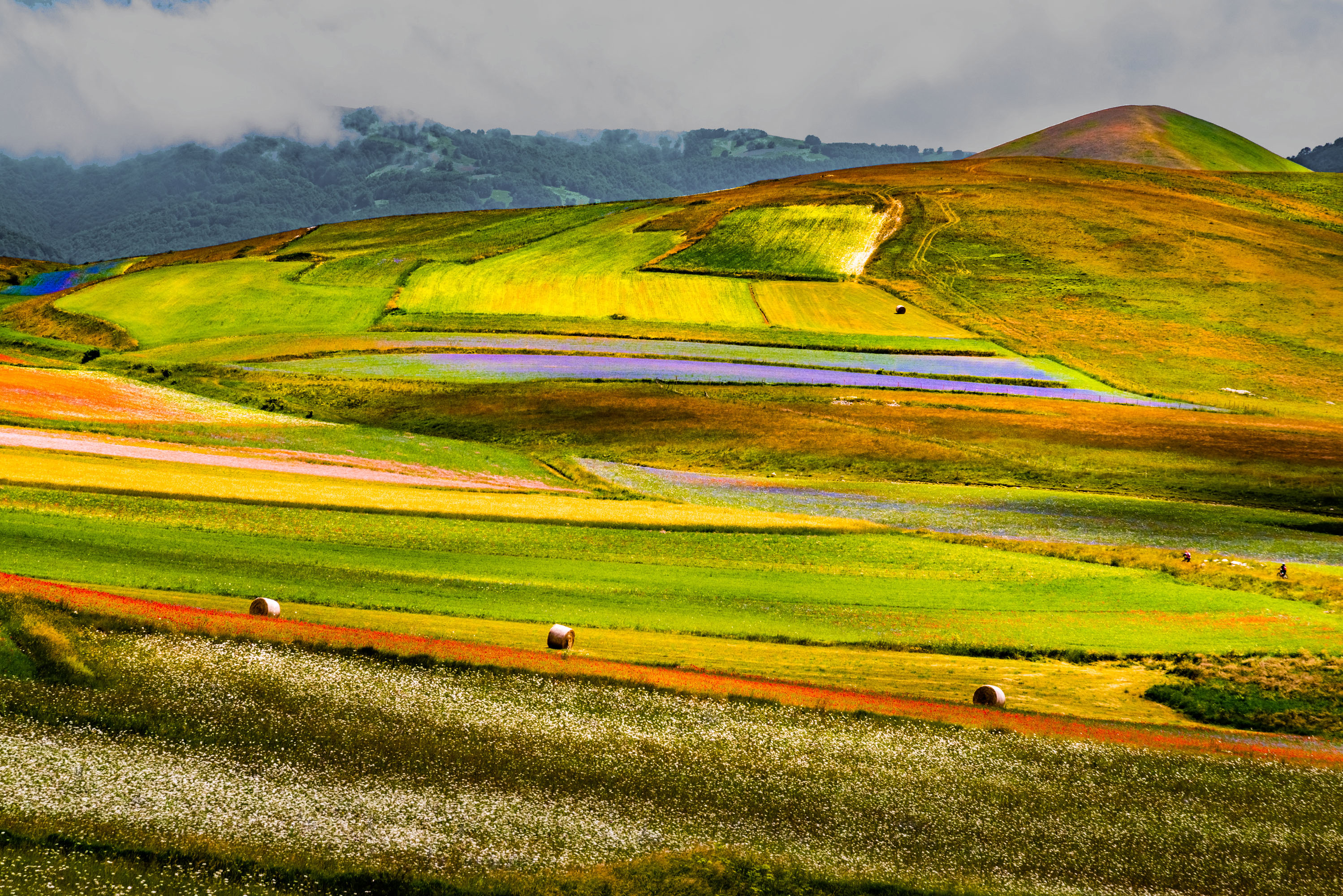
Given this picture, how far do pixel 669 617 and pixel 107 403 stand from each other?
53.0 m

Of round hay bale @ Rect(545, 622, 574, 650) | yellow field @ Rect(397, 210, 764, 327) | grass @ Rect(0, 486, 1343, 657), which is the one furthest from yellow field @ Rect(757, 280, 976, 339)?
round hay bale @ Rect(545, 622, 574, 650)

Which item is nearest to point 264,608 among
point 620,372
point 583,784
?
point 583,784

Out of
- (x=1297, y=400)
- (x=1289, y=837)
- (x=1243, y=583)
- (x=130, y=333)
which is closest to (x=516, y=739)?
(x=1289, y=837)

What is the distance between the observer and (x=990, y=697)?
23.7m

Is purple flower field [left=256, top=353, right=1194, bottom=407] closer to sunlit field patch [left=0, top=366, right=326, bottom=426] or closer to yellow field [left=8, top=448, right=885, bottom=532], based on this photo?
sunlit field patch [left=0, top=366, right=326, bottom=426]

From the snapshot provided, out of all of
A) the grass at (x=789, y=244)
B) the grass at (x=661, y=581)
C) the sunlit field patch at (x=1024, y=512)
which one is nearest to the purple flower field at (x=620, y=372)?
the sunlit field patch at (x=1024, y=512)

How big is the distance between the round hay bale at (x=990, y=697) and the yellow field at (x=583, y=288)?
84.2 m

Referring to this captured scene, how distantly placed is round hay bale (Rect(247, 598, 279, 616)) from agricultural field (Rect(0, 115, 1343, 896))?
1.08ft

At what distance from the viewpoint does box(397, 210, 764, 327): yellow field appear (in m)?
111

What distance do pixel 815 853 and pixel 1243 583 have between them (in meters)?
31.0

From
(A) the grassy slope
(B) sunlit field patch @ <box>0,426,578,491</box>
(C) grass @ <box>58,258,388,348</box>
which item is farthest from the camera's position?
(C) grass @ <box>58,258,388,348</box>

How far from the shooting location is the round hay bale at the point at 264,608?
24469 mm

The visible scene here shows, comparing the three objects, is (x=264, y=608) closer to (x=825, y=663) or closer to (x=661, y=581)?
(x=661, y=581)

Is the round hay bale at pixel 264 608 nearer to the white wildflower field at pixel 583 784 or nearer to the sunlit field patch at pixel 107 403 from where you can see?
the white wildflower field at pixel 583 784
